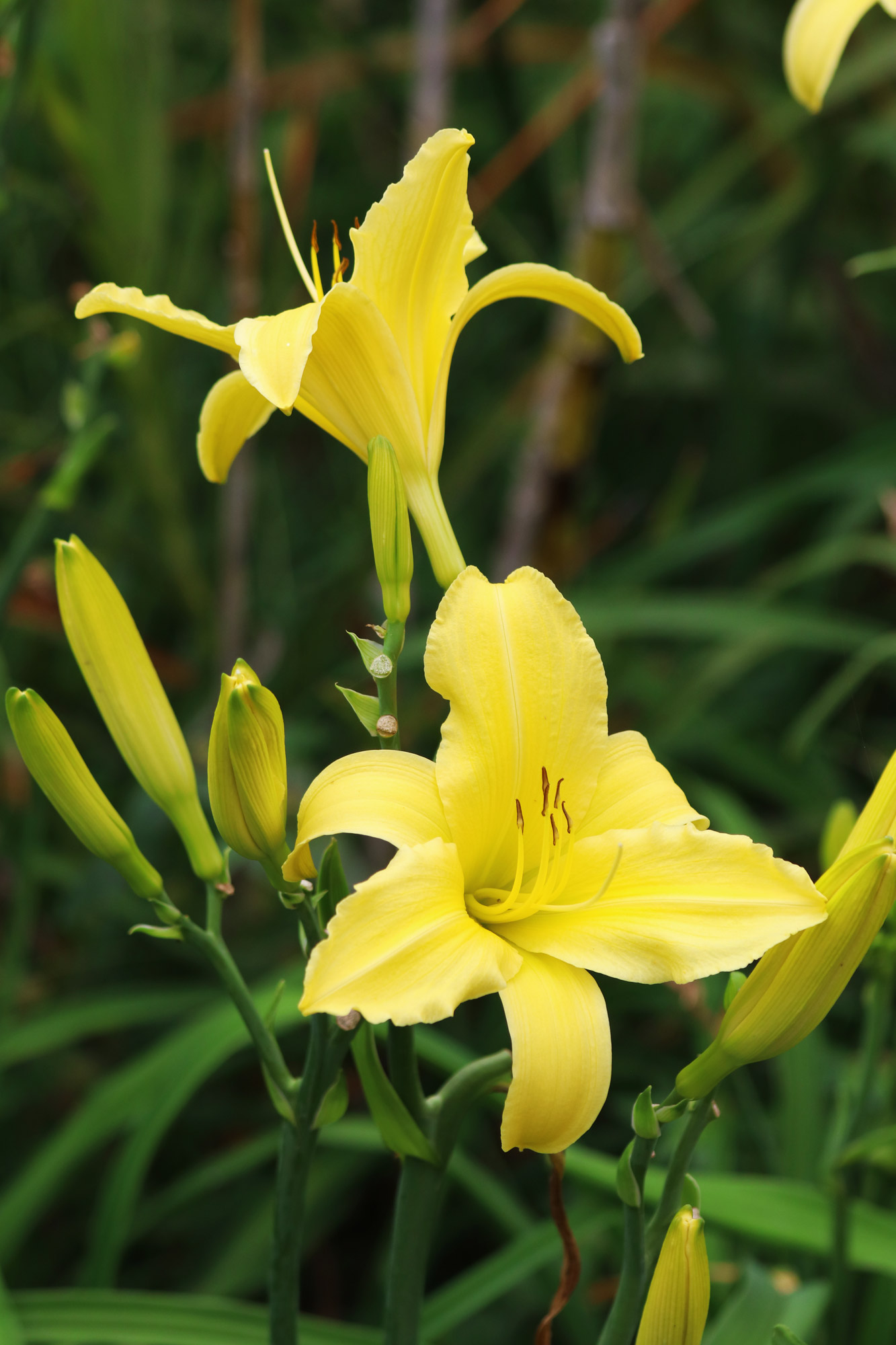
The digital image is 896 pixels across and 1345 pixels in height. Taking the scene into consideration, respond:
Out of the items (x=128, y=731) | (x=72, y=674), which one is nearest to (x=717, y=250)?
(x=72, y=674)

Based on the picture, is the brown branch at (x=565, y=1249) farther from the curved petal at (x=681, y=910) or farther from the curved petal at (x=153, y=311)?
the curved petal at (x=153, y=311)

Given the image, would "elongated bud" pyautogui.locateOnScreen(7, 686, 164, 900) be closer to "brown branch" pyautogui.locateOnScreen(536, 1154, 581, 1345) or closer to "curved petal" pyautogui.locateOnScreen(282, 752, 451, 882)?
"curved petal" pyautogui.locateOnScreen(282, 752, 451, 882)

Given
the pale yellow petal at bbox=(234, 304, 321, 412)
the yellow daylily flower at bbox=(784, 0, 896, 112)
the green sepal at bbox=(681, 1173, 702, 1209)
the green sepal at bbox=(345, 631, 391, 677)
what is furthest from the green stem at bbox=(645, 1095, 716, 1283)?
the yellow daylily flower at bbox=(784, 0, 896, 112)

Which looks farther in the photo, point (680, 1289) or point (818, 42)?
point (818, 42)

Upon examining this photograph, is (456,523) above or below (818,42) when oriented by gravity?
below

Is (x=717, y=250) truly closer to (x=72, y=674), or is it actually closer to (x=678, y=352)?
(x=678, y=352)

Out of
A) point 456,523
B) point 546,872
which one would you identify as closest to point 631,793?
point 546,872

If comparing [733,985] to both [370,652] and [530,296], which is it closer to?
[370,652]
